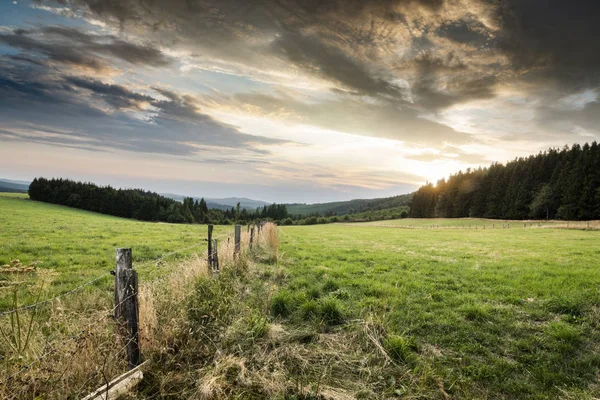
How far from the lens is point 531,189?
3061 inches

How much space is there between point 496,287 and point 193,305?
29.5 ft

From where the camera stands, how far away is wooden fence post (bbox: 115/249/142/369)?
4.33m

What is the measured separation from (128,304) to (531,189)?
95770mm

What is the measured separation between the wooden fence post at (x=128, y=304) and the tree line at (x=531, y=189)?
80324mm

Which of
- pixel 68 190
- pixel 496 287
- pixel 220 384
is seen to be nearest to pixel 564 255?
pixel 496 287

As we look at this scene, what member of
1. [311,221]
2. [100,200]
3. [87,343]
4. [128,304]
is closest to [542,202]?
[311,221]


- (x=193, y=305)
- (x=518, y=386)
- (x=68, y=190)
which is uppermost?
(x=68, y=190)

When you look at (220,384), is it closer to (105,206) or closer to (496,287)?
(496,287)

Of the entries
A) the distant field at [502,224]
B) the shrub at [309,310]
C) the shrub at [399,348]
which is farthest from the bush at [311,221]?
the shrub at [399,348]

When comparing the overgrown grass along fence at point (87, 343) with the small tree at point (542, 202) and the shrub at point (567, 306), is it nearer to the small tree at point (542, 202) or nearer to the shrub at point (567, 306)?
the shrub at point (567, 306)

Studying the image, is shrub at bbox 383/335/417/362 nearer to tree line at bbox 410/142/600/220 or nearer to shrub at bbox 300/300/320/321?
shrub at bbox 300/300/320/321

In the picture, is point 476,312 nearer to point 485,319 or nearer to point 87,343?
point 485,319

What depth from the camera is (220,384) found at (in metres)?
4.21

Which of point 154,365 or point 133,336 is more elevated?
point 133,336
